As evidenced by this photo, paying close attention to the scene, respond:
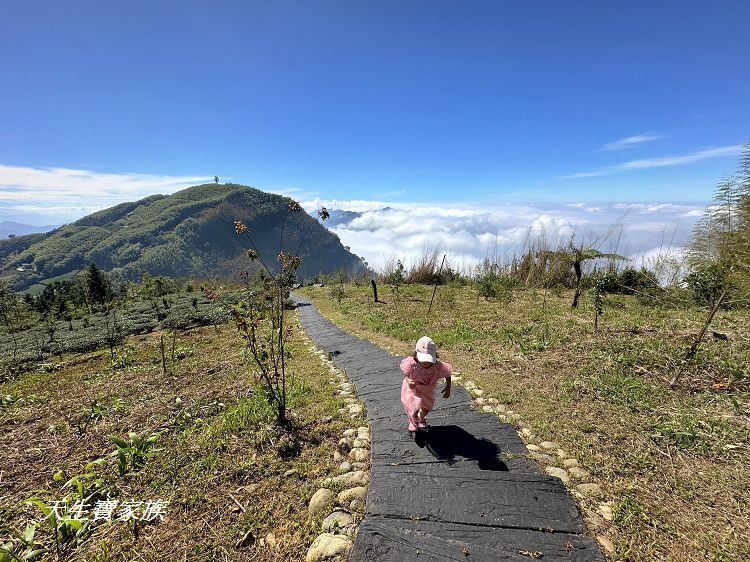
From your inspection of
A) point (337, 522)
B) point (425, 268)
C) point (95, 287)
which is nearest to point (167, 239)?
point (95, 287)

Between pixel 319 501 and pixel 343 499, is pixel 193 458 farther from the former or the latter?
pixel 343 499

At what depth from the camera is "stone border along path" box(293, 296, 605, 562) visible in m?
2.07

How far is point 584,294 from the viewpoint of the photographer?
10.4m

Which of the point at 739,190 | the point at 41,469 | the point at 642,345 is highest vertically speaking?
the point at 739,190

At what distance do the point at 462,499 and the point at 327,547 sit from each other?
1003 mm

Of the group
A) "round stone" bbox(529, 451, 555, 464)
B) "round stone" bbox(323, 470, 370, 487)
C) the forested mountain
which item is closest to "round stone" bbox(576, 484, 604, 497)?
"round stone" bbox(529, 451, 555, 464)

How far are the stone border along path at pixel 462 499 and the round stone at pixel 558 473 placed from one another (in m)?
0.09

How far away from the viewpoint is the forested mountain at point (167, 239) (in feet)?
322

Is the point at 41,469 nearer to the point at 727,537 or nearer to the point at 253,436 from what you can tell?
the point at 253,436

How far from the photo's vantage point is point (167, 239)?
108562mm

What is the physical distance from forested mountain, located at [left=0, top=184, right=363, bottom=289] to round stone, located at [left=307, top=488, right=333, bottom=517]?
82.6 metres

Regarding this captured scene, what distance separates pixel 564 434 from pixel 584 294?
28.0 feet

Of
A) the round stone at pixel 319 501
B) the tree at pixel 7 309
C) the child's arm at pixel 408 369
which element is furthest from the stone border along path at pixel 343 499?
the tree at pixel 7 309

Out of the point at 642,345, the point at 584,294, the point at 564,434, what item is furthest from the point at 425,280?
the point at 564,434
